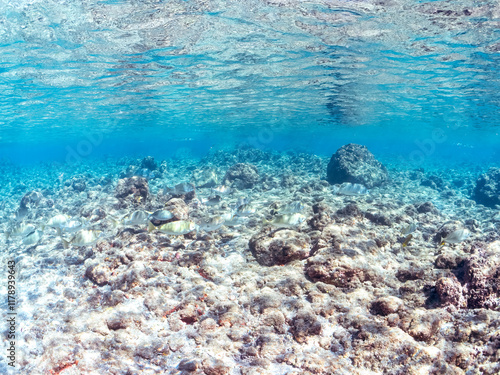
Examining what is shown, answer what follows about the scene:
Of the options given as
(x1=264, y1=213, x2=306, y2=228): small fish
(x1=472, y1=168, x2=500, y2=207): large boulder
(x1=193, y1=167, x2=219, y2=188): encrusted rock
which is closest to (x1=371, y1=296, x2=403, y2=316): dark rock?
(x1=264, y1=213, x2=306, y2=228): small fish

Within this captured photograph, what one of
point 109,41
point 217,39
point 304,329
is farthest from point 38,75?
point 304,329

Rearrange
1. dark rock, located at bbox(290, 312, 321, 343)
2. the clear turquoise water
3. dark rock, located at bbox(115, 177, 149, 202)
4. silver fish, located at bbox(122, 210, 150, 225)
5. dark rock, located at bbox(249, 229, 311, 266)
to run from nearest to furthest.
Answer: dark rock, located at bbox(290, 312, 321, 343), dark rock, located at bbox(249, 229, 311, 266), silver fish, located at bbox(122, 210, 150, 225), the clear turquoise water, dark rock, located at bbox(115, 177, 149, 202)

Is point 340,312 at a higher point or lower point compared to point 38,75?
lower

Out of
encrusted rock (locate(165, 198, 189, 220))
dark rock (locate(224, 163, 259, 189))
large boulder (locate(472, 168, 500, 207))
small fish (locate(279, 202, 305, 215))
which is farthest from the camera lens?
dark rock (locate(224, 163, 259, 189))

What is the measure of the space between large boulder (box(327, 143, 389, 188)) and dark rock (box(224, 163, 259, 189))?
5450 mm

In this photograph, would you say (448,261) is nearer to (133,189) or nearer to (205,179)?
(133,189)

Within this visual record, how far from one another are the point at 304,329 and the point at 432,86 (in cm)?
2389

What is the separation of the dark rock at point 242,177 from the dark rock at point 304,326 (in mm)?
13706

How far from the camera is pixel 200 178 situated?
20969 millimetres

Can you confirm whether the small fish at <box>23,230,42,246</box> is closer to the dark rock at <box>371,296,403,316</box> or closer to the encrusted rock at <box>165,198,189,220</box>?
the encrusted rock at <box>165,198,189,220</box>

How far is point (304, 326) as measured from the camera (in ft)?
14.0

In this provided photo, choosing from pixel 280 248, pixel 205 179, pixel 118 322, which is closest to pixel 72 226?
pixel 118 322

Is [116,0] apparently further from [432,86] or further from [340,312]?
[432,86]

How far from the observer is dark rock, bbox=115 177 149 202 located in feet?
43.3
